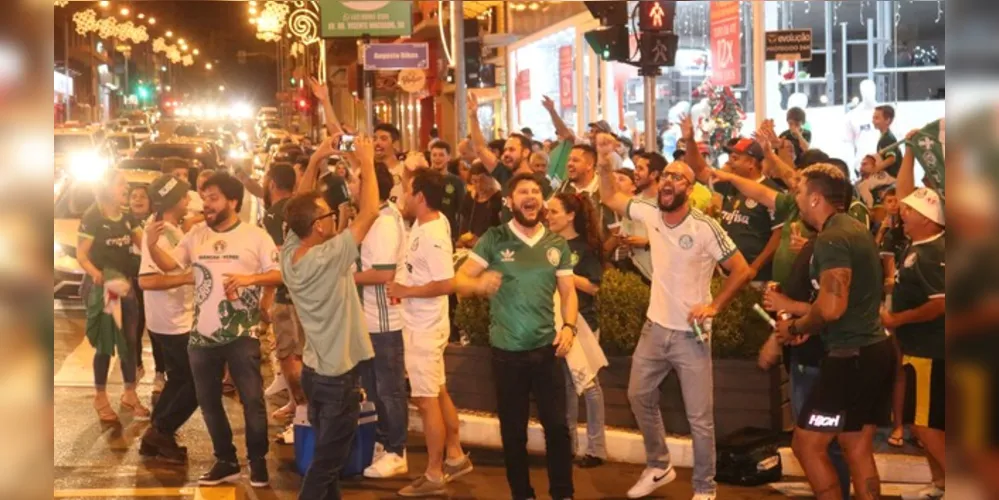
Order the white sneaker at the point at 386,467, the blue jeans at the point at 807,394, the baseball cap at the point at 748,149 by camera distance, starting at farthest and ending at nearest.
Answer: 1. the baseball cap at the point at 748,149
2. the white sneaker at the point at 386,467
3. the blue jeans at the point at 807,394

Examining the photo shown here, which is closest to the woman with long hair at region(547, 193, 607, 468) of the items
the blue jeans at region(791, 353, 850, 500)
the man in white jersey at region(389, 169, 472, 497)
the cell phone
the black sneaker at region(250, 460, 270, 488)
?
the man in white jersey at region(389, 169, 472, 497)

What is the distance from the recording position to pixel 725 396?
29.0 ft

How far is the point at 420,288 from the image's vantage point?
7.76 metres

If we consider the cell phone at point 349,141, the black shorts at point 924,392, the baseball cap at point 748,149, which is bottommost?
the black shorts at point 924,392

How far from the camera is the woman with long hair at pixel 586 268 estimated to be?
8.53 m

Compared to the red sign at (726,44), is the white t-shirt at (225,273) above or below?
below

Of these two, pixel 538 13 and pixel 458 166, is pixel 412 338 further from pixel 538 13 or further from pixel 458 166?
pixel 538 13

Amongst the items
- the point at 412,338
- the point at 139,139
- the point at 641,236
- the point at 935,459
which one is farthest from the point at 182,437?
the point at 139,139

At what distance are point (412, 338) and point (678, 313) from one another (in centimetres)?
171

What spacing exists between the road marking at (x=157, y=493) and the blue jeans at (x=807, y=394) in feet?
11.7

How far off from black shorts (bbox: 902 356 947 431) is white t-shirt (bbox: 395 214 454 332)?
278 cm

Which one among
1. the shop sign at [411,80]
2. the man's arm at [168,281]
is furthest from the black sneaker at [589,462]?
the shop sign at [411,80]

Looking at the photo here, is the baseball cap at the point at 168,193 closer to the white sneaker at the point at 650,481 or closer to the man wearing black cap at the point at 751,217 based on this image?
the man wearing black cap at the point at 751,217

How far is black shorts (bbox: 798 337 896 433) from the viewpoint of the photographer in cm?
645
